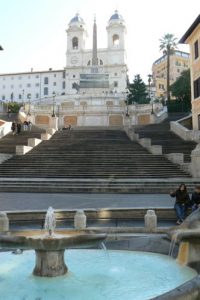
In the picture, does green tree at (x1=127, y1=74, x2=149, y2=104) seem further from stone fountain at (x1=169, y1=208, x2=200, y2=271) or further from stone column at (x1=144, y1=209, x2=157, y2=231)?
stone fountain at (x1=169, y1=208, x2=200, y2=271)

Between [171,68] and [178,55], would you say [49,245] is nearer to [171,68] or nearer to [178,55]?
[171,68]

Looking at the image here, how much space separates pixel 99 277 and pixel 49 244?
126cm

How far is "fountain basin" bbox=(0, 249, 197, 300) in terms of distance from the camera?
19.3ft

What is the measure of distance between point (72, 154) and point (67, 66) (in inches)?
3651

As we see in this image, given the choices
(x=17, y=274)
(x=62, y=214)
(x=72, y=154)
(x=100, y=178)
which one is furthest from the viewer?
(x=72, y=154)

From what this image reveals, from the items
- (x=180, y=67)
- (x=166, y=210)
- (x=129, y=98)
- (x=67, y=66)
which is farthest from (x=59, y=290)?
(x=180, y=67)

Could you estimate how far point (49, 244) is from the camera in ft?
20.6

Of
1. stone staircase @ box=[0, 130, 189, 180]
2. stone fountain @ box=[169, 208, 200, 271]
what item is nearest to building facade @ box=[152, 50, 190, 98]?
stone staircase @ box=[0, 130, 189, 180]

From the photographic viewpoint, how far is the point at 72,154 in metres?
26.6

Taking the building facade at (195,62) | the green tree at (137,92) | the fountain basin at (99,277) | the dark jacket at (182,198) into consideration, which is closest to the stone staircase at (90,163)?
the building facade at (195,62)

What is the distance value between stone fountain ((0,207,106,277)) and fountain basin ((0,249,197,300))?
172mm

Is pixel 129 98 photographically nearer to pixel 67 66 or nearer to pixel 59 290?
pixel 67 66

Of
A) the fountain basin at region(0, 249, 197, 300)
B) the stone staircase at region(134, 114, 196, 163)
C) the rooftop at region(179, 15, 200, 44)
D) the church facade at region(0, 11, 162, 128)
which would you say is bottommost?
the fountain basin at region(0, 249, 197, 300)

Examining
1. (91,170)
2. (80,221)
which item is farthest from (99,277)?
(91,170)
